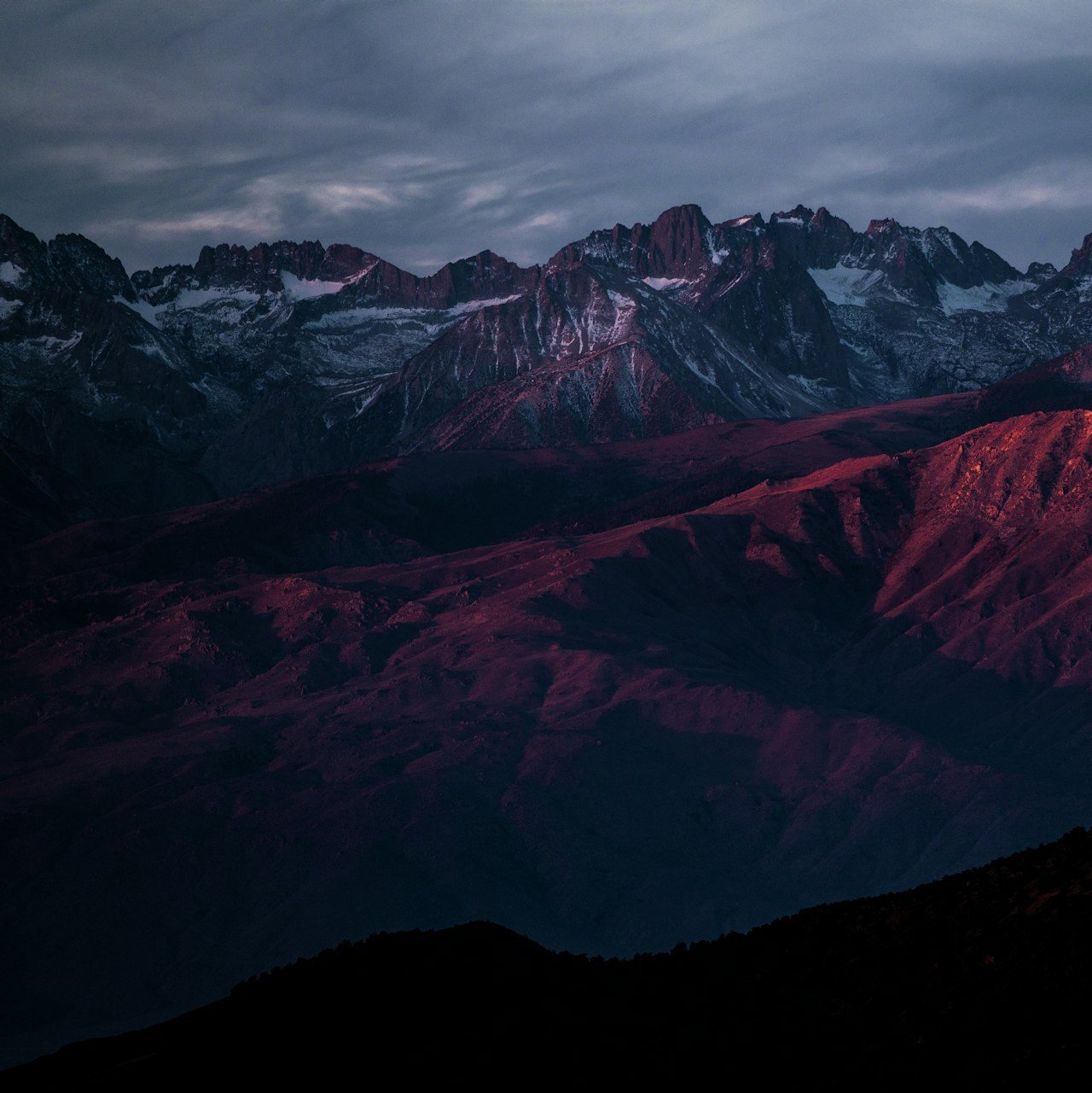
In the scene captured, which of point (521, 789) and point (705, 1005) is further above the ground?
point (705, 1005)

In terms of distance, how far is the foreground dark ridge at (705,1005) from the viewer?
44.3 metres

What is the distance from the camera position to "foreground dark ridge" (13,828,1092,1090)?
44281mm

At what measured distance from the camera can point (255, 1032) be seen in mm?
51438

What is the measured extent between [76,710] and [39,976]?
193 feet

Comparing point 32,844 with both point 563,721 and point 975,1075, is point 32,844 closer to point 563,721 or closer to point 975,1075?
point 563,721

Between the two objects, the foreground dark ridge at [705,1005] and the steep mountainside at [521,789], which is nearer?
the foreground dark ridge at [705,1005]

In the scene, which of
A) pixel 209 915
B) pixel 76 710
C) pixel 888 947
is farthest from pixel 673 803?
pixel 888 947

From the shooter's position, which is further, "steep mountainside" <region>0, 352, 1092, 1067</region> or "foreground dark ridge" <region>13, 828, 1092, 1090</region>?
"steep mountainside" <region>0, 352, 1092, 1067</region>

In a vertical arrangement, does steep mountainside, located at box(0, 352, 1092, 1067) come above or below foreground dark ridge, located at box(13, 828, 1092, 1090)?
below

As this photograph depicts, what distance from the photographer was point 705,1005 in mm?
51281

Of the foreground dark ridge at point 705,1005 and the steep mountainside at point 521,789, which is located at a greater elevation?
the foreground dark ridge at point 705,1005

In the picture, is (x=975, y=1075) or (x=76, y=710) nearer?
(x=975, y=1075)

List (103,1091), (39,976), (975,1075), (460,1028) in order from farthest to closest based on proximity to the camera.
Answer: (39,976)
(460,1028)
(103,1091)
(975,1075)

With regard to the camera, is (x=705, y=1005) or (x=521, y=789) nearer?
(x=705, y=1005)
